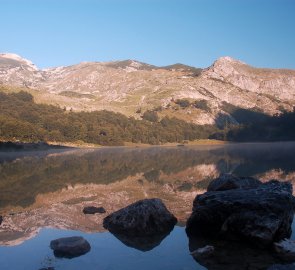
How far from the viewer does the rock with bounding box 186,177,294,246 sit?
19.9 meters

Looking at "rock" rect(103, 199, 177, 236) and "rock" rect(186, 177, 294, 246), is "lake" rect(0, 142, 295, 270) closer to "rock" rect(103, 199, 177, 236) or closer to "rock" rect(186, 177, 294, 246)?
"rock" rect(103, 199, 177, 236)

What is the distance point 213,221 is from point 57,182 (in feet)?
109

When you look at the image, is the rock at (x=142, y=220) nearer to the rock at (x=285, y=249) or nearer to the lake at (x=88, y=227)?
the lake at (x=88, y=227)

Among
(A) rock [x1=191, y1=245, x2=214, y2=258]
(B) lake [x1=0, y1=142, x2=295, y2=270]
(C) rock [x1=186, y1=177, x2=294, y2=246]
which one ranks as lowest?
(B) lake [x1=0, y1=142, x2=295, y2=270]

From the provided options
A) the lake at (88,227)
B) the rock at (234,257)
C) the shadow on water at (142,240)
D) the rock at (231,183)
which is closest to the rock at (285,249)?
the rock at (234,257)

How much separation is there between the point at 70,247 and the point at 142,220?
5.82m

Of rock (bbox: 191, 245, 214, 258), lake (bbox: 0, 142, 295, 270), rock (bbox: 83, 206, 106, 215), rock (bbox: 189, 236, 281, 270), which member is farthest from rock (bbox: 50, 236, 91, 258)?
rock (bbox: 83, 206, 106, 215)

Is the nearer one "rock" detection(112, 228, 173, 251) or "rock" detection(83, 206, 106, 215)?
"rock" detection(112, 228, 173, 251)

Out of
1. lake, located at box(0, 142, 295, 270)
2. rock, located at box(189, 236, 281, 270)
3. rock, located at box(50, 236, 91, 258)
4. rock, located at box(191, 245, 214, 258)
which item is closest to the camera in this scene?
rock, located at box(189, 236, 281, 270)

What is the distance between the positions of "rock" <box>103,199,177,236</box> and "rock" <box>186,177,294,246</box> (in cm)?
169

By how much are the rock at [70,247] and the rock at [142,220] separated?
12.6ft

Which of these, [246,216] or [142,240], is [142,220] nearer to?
[142,240]

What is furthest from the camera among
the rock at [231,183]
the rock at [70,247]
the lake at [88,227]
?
the rock at [231,183]

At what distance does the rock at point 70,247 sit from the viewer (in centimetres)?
1825
